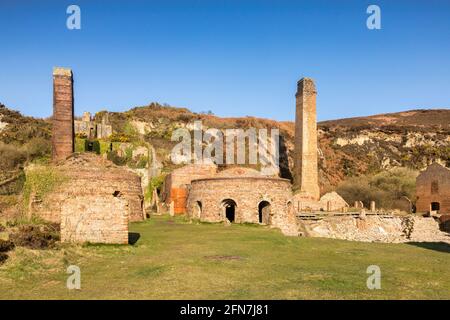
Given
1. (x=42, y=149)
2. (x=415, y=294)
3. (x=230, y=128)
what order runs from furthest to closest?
(x=230, y=128), (x=42, y=149), (x=415, y=294)

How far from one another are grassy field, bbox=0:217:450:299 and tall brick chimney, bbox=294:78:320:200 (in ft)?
86.0

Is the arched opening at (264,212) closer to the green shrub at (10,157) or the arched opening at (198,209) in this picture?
the arched opening at (198,209)

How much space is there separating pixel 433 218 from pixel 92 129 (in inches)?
1345

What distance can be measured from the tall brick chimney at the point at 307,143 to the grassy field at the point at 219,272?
26227mm

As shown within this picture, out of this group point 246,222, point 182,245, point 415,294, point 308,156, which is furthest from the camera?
point 308,156

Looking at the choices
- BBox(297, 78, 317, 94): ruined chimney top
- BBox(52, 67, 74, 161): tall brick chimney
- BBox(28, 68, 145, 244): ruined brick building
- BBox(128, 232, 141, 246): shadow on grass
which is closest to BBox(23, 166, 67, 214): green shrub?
BBox(28, 68, 145, 244): ruined brick building

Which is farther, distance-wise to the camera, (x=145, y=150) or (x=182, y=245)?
(x=145, y=150)

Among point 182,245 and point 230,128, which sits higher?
point 230,128

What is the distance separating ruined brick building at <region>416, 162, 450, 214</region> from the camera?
1607 inches

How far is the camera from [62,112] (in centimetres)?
2486

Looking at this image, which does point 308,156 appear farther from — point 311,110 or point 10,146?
point 10,146

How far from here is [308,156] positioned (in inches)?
1711

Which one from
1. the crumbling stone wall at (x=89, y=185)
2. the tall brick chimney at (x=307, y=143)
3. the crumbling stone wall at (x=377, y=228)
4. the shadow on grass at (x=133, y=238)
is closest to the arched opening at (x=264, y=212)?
the crumbling stone wall at (x=377, y=228)
